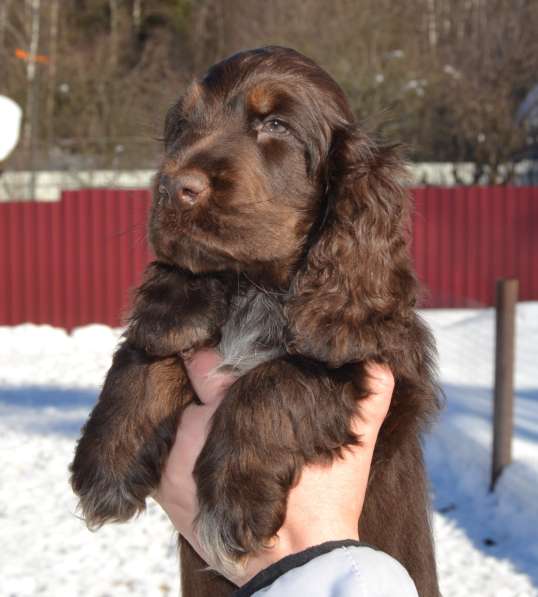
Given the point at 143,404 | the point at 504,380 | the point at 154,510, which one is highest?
the point at 143,404

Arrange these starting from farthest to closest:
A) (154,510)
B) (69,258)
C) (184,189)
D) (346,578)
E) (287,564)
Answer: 1. (69,258)
2. (154,510)
3. (184,189)
4. (287,564)
5. (346,578)

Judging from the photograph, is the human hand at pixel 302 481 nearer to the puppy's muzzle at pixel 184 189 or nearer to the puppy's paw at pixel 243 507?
the puppy's paw at pixel 243 507

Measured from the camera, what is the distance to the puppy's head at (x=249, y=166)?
2365mm

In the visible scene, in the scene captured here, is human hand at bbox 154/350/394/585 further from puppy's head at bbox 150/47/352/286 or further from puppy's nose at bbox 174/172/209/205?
puppy's nose at bbox 174/172/209/205

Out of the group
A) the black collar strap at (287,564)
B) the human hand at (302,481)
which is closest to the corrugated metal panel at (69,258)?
the human hand at (302,481)

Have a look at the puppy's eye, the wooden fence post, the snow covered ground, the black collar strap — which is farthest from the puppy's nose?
the wooden fence post

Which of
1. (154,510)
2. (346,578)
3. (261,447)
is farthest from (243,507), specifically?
(154,510)

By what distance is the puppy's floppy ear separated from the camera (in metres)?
2.42

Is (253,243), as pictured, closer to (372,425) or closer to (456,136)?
(372,425)

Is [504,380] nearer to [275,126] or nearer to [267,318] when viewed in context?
[267,318]

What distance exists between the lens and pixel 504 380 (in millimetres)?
6715

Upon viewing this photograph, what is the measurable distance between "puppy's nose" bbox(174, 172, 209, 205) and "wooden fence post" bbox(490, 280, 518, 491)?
4773mm

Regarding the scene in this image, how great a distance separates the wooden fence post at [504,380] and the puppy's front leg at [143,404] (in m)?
4.45

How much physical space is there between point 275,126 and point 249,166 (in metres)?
0.19
